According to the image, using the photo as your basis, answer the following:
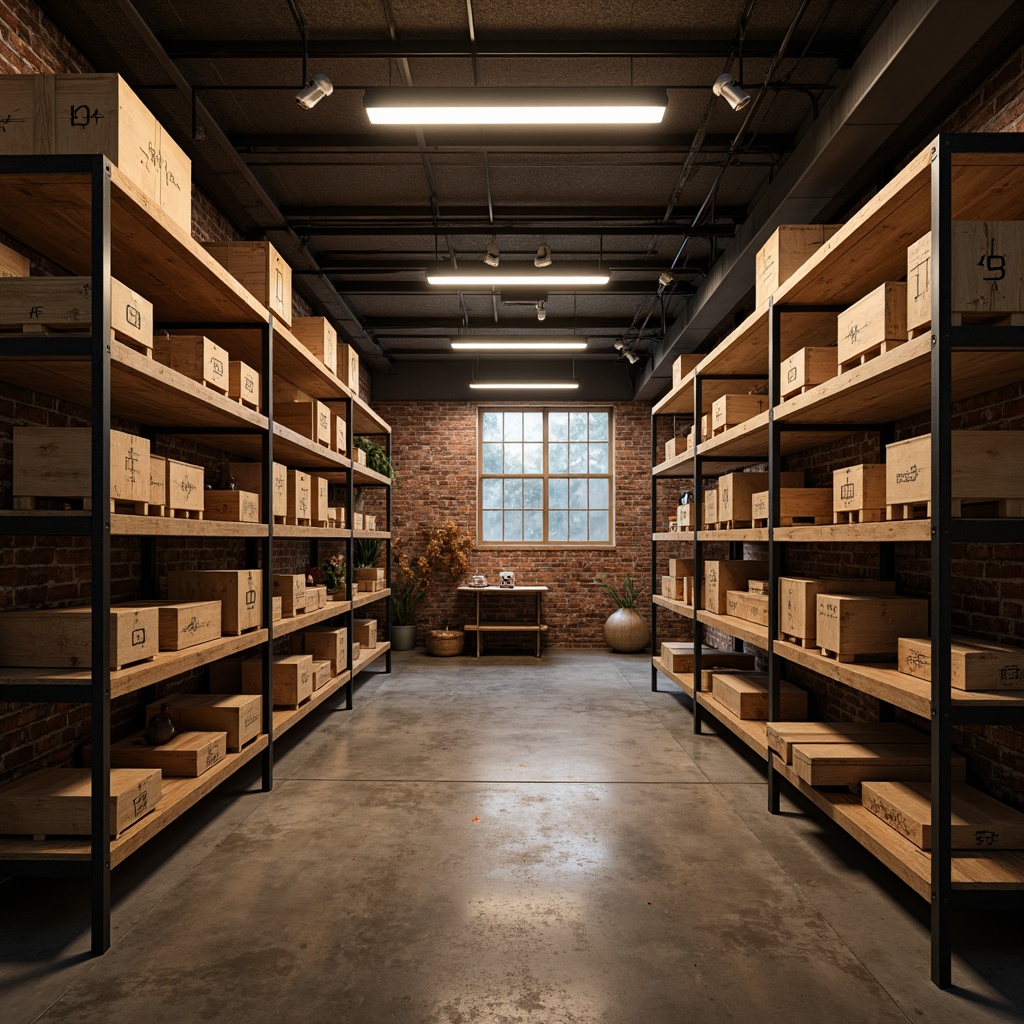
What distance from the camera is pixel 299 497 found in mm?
4738

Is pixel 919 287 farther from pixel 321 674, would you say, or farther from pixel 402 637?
pixel 402 637

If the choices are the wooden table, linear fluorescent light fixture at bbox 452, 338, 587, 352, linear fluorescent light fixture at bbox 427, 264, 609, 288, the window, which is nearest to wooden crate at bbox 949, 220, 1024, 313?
linear fluorescent light fixture at bbox 427, 264, 609, 288

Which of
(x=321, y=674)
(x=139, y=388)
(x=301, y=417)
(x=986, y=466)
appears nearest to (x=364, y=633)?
(x=321, y=674)

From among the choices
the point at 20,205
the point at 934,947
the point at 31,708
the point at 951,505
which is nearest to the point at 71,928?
the point at 31,708

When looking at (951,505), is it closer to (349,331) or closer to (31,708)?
(31,708)

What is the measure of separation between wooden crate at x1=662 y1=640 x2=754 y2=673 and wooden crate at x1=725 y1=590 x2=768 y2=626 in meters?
0.83

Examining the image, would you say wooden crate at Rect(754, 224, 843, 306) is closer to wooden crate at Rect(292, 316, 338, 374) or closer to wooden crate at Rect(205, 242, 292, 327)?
wooden crate at Rect(205, 242, 292, 327)

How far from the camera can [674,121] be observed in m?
4.48

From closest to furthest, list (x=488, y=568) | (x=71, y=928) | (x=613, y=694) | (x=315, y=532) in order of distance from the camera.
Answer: (x=71, y=928)
(x=315, y=532)
(x=613, y=694)
(x=488, y=568)

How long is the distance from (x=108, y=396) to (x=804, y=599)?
314 centimetres

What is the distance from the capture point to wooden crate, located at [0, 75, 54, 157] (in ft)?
8.16

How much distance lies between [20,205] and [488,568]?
7.68m

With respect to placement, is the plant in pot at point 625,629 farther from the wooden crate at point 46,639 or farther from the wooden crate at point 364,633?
the wooden crate at point 46,639

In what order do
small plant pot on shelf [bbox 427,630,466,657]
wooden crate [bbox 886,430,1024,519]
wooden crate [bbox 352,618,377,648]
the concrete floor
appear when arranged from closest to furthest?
the concrete floor → wooden crate [bbox 886,430,1024,519] → wooden crate [bbox 352,618,377,648] → small plant pot on shelf [bbox 427,630,466,657]
